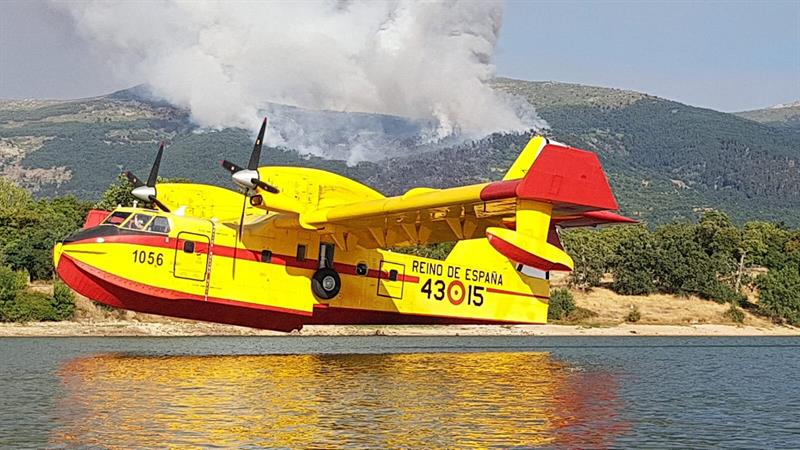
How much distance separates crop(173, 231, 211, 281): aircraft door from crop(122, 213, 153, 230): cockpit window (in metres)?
1.19

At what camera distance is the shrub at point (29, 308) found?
63062mm

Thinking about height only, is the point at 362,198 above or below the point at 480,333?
above

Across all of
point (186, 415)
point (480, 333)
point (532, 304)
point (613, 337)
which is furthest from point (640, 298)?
point (186, 415)

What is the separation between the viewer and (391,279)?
3691 centimetres

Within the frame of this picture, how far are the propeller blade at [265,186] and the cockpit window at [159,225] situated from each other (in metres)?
3.62

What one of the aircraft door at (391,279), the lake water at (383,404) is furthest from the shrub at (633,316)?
the aircraft door at (391,279)

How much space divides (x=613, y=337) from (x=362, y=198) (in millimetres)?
50250

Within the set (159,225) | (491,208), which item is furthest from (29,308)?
(491,208)

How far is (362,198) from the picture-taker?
1326 inches

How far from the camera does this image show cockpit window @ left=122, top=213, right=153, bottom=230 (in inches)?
1312

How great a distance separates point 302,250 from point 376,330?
132 ft

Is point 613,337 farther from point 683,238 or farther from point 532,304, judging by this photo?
point 532,304

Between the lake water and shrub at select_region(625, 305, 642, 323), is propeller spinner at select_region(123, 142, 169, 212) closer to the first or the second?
the lake water

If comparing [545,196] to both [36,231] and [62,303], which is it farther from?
[36,231]
